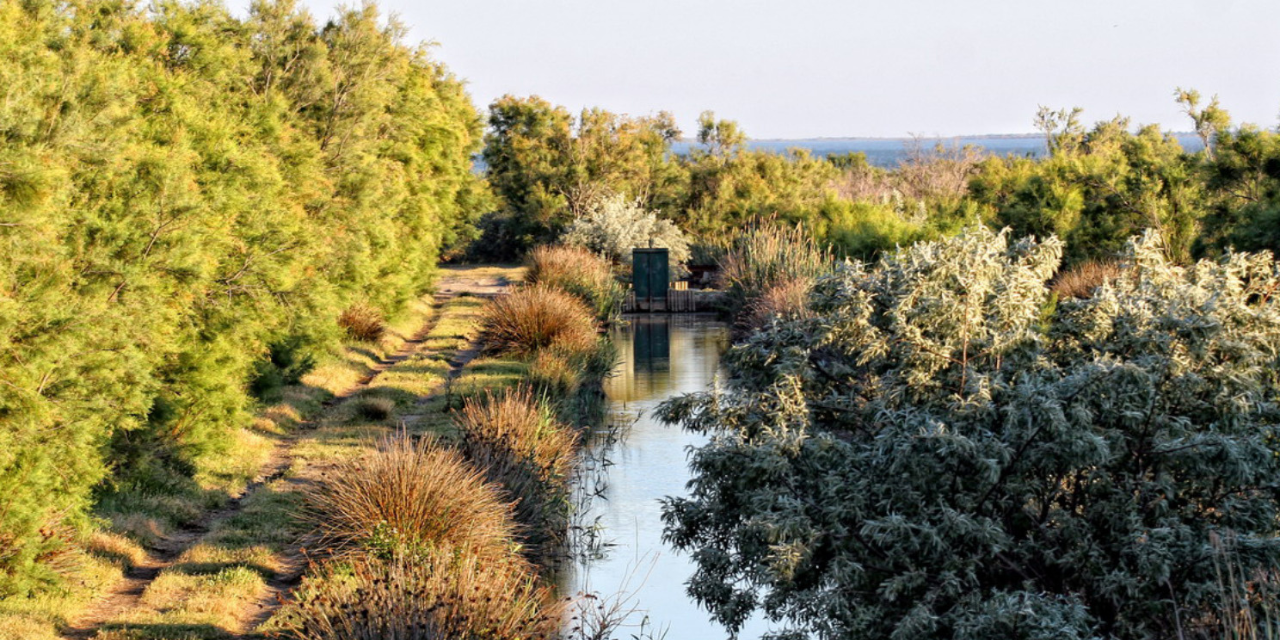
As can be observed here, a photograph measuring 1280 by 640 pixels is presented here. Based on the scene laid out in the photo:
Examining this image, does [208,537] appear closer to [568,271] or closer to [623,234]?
[568,271]

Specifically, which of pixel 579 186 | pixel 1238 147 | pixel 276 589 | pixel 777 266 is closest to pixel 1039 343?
pixel 276 589

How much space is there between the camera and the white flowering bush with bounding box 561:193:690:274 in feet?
122

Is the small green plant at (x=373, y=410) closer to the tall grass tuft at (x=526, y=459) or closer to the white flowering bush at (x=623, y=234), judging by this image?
the tall grass tuft at (x=526, y=459)

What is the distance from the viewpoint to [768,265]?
83.8 ft

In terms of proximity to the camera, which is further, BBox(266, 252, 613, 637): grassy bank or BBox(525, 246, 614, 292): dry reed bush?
BBox(525, 246, 614, 292): dry reed bush

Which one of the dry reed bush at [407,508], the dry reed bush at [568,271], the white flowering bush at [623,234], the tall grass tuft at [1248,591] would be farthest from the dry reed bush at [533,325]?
the white flowering bush at [623,234]

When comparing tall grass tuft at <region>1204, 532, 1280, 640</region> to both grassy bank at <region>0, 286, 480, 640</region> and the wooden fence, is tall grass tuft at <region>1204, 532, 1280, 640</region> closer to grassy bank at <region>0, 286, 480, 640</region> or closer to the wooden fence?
grassy bank at <region>0, 286, 480, 640</region>

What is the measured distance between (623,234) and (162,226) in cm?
2690

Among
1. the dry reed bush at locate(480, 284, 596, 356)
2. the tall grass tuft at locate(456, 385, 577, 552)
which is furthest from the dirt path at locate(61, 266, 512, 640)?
the dry reed bush at locate(480, 284, 596, 356)

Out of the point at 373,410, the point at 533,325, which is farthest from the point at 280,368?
the point at 533,325

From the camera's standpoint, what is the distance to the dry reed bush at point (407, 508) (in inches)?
342

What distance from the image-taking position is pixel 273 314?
13812 mm

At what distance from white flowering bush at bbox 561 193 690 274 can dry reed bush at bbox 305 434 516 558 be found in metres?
27.2

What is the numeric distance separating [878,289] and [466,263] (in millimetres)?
39495
